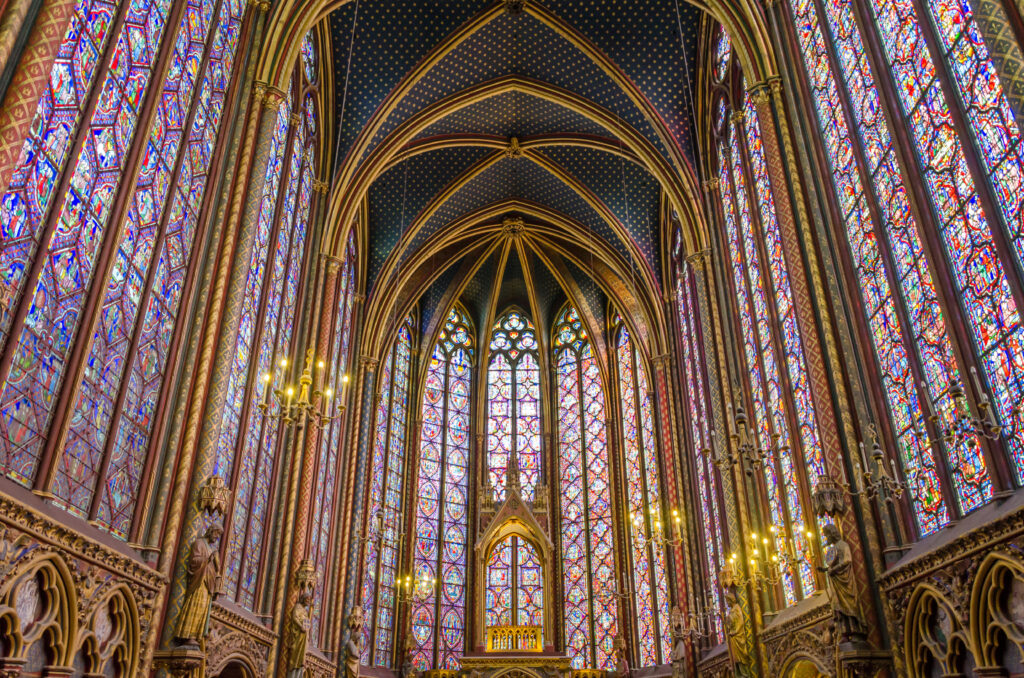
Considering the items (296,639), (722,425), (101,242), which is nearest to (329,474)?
(296,639)

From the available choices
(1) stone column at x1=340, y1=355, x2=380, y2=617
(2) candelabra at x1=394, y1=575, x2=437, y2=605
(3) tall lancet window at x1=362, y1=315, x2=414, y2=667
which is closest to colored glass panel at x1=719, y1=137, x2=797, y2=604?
(1) stone column at x1=340, y1=355, x2=380, y2=617

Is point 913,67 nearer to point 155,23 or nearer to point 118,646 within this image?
point 155,23

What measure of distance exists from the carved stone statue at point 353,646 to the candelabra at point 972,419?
544 inches

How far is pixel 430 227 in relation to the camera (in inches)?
978

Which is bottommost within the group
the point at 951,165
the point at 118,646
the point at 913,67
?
the point at 118,646

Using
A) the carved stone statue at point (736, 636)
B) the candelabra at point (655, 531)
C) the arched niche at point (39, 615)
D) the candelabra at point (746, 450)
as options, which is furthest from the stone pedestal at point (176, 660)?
the candelabra at point (655, 531)

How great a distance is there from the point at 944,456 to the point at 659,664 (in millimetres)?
14834

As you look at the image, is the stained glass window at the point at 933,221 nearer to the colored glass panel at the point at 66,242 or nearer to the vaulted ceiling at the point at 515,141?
the vaulted ceiling at the point at 515,141

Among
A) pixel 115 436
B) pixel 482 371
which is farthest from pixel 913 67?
pixel 482 371

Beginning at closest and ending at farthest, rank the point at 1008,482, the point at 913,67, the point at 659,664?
the point at 1008,482, the point at 913,67, the point at 659,664

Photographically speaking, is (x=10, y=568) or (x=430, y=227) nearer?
(x=10, y=568)

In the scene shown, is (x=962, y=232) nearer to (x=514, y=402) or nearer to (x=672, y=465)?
(x=672, y=465)

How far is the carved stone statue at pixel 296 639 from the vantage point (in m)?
15.0

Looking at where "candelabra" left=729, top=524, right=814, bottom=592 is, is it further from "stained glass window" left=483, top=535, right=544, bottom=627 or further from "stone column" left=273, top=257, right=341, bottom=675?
"stained glass window" left=483, top=535, right=544, bottom=627
